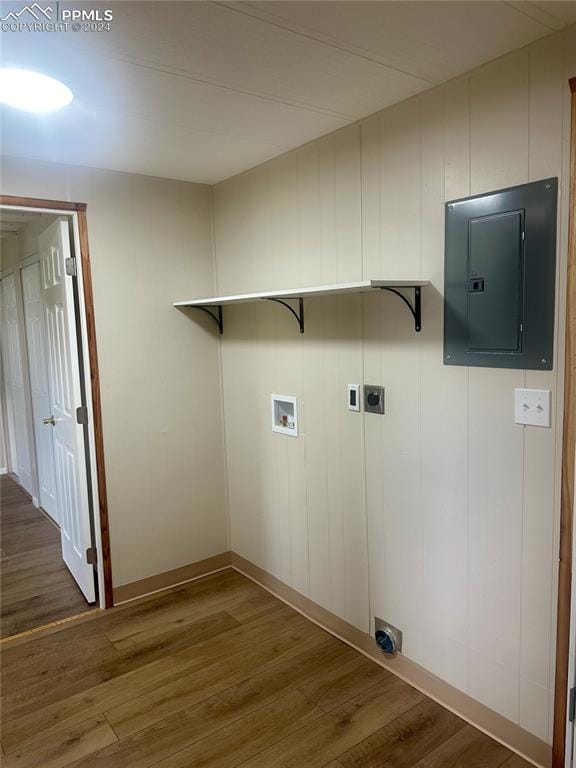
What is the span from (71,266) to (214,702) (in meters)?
2.18

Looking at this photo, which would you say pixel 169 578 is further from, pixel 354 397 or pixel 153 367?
pixel 354 397

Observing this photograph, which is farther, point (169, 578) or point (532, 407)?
point (169, 578)

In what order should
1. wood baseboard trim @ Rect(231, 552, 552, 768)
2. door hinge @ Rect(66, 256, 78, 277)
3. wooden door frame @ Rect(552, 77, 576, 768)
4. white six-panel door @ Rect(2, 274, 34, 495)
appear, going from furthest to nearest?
white six-panel door @ Rect(2, 274, 34, 495), door hinge @ Rect(66, 256, 78, 277), wood baseboard trim @ Rect(231, 552, 552, 768), wooden door frame @ Rect(552, 77, 576, 768)

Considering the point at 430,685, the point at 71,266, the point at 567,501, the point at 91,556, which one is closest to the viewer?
the point at 567,501

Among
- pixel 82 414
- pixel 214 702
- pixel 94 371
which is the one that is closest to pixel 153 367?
pixel 94 371

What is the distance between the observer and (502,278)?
1.78 meters

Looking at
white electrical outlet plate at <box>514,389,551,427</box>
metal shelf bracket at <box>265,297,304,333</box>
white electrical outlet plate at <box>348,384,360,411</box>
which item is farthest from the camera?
metal shelf bracket at <box>265,297,304,333</box>

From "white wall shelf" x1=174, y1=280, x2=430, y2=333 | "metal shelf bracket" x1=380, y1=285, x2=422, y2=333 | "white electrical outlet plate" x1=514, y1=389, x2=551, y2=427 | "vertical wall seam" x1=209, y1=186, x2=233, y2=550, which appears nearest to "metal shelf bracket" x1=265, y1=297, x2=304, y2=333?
"white wall shelf" x1=174, y1=280, x2=430, y2=333

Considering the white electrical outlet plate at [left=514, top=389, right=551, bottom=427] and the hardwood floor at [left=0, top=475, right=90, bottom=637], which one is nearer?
the white electrical outlet plate at [left=514, top=389, right=551, bottom=427]

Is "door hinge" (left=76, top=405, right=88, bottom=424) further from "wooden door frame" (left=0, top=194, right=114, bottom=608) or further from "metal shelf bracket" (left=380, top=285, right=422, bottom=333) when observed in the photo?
"metal shelf bracket" (left=380, top=285, right=422, bottom=333)

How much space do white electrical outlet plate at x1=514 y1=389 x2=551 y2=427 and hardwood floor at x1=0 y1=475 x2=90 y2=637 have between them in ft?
8.33

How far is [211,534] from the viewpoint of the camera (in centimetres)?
337

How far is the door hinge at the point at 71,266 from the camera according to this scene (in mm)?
2777

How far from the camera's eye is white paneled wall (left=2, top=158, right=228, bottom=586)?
287 centimetres
